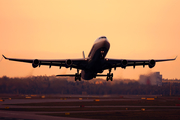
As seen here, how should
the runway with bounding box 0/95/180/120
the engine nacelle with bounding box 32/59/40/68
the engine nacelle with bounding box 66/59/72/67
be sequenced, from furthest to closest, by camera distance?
the runway with bounding box 0/95/180/120
the engine nacelle with bounding box 66/59/72/67
the engine nacelle with bounding box 32/59/40/68

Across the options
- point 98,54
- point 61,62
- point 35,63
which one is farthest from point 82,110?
point 98,54

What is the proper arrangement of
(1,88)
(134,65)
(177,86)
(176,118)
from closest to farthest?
1. (134,65)
2. (176,118)
3. (1,88)
4. (177,86)

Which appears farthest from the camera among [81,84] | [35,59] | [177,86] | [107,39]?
[177,86]

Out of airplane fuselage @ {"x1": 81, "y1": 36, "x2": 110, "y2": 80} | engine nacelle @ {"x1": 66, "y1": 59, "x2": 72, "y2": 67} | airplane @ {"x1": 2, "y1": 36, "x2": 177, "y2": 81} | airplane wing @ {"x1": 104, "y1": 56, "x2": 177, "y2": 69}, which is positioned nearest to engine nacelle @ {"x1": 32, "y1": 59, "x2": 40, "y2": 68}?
airplane @ {"x1": 2, "y1": 36, "x2": 177, "y2": 81}

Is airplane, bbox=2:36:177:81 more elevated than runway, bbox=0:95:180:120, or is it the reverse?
Answer: airplane, bbox=2:36:177:81

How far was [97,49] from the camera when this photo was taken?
164 feet

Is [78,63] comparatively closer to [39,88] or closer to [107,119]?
[107,119]

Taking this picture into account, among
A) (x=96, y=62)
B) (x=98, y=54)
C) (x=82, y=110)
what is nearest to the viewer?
(x=98, y=54)

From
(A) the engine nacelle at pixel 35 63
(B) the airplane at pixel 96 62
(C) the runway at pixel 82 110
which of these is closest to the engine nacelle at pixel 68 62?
(B) the airplane at pixel 96 62

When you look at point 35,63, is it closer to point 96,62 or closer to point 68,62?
point 68,62

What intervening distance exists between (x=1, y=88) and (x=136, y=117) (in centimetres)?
6736

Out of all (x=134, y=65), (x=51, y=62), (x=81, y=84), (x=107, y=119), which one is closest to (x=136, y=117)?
(x=107, y=119)

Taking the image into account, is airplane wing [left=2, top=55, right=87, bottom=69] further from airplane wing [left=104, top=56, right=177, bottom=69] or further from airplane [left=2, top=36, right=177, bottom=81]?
airplane wing [left=104, top=56, right=177, bottom=69]

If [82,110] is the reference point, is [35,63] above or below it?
above
